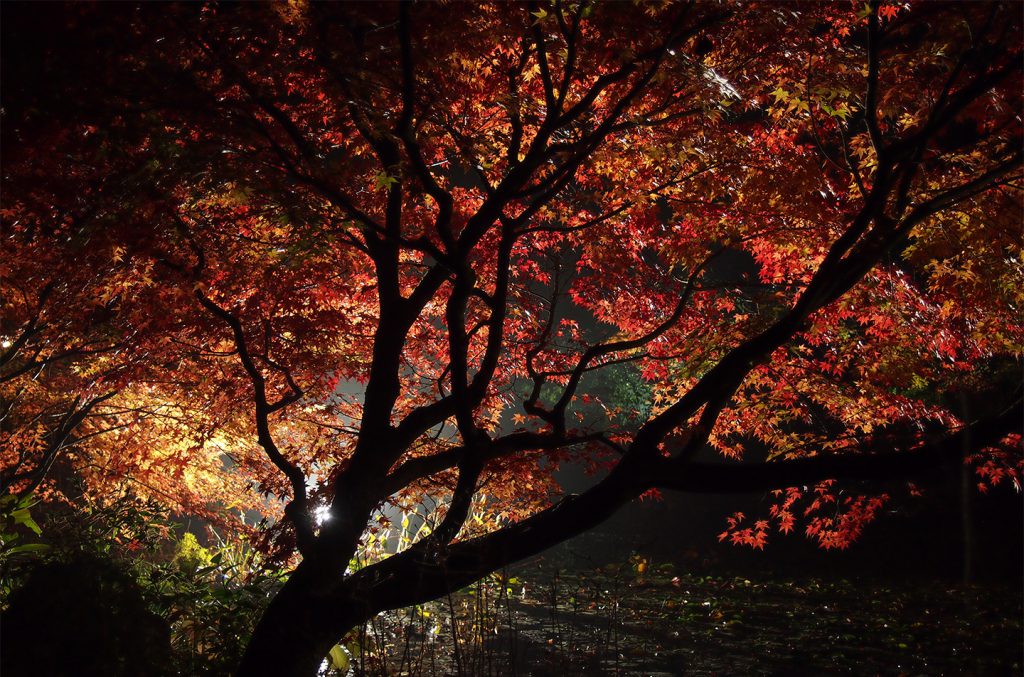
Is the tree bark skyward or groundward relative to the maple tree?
groundward

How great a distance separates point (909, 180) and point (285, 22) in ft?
13.0

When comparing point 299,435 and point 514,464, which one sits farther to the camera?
point 299,435

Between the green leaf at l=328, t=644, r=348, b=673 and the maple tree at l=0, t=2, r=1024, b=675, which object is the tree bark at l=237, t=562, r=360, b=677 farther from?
the green leaf at l=328, t=644, r=348, b=673

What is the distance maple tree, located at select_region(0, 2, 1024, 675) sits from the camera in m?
3.98

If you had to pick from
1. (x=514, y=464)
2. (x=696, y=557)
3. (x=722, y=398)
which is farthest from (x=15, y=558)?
(x=696, y=557)

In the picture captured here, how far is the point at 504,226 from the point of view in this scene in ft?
14.6

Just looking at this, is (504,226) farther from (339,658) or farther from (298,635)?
(339,658)

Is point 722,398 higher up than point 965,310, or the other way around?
point 965,310

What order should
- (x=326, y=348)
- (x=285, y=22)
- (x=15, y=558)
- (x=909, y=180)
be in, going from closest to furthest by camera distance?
(x=909, y=180), (x=285, y=22), (x=326, y=348), (x=15, y=558)

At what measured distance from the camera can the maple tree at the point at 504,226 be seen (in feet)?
13.1

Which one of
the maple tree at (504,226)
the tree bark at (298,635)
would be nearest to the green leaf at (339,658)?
the maple tree at (504,226)

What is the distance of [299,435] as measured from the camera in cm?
854

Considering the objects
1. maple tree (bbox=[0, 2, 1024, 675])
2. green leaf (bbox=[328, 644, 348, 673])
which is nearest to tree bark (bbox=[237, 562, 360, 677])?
maple tree (bbox=[0, 2, 1024, 675])

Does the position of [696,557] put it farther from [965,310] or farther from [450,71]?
[450,71]
